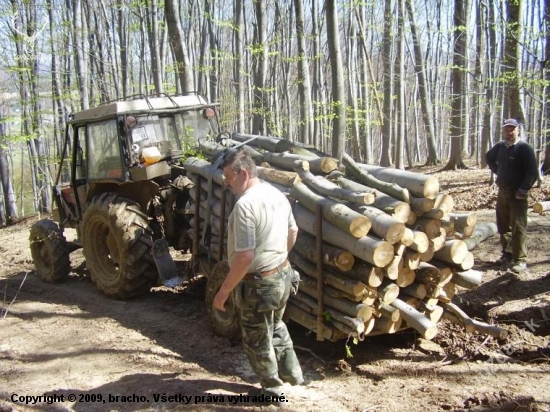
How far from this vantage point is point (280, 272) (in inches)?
149

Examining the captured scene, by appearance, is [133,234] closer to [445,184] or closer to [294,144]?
[294,144]

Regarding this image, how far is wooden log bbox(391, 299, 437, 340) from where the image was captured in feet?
13.1

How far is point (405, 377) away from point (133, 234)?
3920 millimetres

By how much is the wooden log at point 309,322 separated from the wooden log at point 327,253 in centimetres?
52

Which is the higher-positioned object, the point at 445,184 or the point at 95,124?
the point at 95,124

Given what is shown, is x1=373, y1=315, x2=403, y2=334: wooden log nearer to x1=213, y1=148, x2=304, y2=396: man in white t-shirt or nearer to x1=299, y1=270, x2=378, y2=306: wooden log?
x1=299, y1=270, x2=378, y2=306: wooden log

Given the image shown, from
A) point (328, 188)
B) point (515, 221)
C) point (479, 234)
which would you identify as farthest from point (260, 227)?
point (515, 221)

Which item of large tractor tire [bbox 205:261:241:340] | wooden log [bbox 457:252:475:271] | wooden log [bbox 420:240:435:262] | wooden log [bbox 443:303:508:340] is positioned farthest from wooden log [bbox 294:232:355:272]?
wooden log [bbox 443:303:508:340]

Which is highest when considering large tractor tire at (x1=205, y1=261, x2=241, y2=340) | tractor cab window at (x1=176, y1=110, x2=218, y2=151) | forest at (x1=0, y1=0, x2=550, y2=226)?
forest at (x1=0, y1=0, x2=550, y2=226)

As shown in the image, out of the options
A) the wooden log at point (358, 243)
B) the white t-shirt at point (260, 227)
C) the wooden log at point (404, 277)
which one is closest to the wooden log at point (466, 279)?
the wooden log at point (404, 277)

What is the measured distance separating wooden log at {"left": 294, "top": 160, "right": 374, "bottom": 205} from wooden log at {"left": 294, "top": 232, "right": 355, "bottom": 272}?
0.46 m

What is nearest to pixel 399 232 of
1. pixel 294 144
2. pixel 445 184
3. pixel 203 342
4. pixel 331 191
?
pixel 331 191

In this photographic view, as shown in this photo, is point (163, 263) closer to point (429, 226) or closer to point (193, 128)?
point (193, 128)

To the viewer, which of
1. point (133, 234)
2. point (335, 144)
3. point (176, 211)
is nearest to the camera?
point (133, 234)
